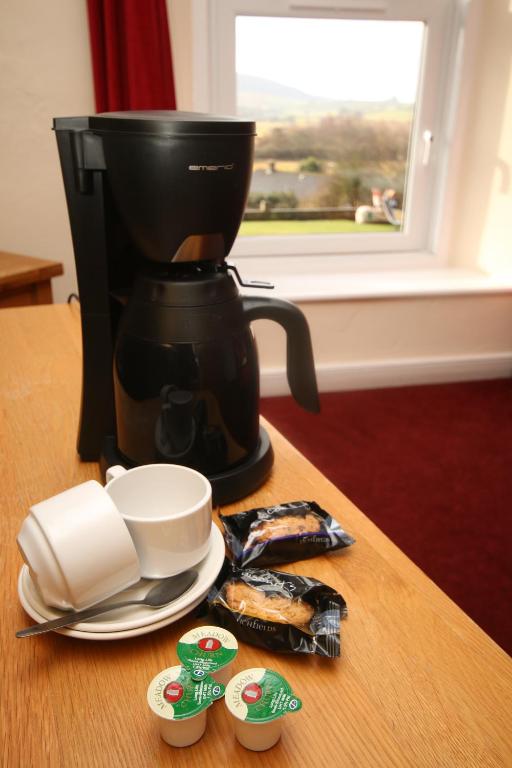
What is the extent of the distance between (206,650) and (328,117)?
2522 mm

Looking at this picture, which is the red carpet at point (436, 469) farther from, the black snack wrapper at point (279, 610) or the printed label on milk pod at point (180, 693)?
the printed label on milk pod at point (180, 693)

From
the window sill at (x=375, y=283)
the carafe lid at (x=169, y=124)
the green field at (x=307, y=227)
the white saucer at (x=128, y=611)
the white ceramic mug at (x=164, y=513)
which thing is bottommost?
the window sill at (x=375, y=283)

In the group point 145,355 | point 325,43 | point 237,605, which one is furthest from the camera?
point 325,43

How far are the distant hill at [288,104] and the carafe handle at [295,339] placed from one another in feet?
6.74

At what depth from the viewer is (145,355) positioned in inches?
25.2

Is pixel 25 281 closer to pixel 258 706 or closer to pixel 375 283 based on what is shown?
pixel 375 283

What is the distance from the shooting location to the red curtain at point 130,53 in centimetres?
195

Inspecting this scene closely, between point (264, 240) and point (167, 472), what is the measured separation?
7.32 feet

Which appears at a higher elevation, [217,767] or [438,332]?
[217,767]

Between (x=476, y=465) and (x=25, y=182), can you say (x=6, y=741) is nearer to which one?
(x=476, y=465)

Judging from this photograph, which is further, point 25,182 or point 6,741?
point 25,182

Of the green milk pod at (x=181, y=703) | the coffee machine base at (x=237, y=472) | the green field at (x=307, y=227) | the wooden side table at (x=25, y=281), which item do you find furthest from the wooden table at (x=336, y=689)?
the green field at (x=307, y=227)

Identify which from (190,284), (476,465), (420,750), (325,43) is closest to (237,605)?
(420,750)

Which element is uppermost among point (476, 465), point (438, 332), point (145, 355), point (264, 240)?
point (145, 355)
